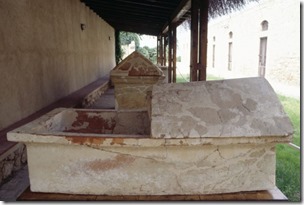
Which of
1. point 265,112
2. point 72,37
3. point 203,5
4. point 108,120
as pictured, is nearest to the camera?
point 265,112

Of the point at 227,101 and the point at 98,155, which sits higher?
the point at 227,101

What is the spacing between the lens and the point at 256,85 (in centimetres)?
229

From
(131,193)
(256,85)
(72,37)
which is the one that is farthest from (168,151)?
(72,37)

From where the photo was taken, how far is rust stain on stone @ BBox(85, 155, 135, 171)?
2.02 meters

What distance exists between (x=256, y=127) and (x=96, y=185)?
123cm

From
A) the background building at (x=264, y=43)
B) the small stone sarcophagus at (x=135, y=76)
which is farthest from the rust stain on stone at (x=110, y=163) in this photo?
the background building at (x=264, y=43)

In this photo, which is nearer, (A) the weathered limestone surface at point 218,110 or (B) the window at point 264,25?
(A) the weathered limestone surface at point 218,110

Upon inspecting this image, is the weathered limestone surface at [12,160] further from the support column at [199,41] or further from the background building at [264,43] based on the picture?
the background building at [264,43]

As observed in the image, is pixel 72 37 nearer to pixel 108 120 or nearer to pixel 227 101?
pixel 108 120

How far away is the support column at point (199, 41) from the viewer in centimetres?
446

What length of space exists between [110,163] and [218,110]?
88cm

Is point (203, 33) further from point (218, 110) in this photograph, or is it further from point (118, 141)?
point (118, 141)

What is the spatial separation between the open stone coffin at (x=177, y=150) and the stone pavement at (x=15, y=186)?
36 cm

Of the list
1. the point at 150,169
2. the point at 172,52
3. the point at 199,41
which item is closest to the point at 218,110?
the point at 150,169
